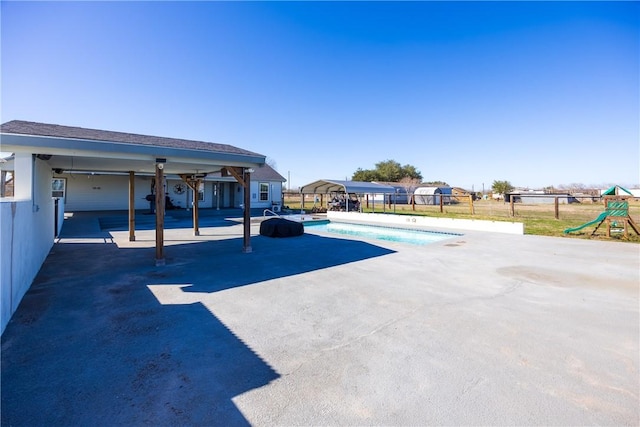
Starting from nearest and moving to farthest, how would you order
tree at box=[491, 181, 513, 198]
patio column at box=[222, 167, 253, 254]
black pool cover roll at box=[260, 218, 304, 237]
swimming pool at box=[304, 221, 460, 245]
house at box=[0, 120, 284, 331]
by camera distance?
house at box=[0, 120, 284, 331] → patio column at box=[222, 167, 253, 254] → black pool cover roll at box=[260, 218, 304, 237] → swimming pool at box=[304, 221, 460, 245] → tree at box=[491, 181, 513, 198]

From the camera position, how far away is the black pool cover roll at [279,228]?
10.6 m

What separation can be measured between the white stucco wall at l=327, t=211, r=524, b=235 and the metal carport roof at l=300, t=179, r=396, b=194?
242 centimetres

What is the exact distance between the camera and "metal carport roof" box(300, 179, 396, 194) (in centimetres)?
2043

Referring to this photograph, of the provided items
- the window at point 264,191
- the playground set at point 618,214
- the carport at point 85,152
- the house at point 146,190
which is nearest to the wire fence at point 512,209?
the playground set at point 618,214

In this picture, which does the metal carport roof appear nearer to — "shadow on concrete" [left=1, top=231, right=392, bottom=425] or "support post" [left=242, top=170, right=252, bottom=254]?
"support post" [left=242, top=170, right=252, bottom=254]

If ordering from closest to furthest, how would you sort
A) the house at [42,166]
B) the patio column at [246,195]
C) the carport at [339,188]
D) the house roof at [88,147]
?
the house at [42,166] → the house roof at [88,147] → the patio column at [246,195] → the carport at [339,188]

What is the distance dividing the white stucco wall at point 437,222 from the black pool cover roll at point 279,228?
23.2 feet

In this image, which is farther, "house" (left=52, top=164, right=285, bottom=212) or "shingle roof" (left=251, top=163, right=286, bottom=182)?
"shingle roof" (left=251, top=163, right=286, bottom=182)

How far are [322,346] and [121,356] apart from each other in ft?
6.54

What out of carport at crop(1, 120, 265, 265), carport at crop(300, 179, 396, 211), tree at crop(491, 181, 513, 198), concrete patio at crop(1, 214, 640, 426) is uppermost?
tree at crop(491, 181, 513, 198)

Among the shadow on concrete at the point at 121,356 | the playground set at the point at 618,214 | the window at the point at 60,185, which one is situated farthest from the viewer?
the window at the point at 60,185

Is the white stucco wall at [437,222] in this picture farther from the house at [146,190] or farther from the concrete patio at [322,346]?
the house at [146,190]

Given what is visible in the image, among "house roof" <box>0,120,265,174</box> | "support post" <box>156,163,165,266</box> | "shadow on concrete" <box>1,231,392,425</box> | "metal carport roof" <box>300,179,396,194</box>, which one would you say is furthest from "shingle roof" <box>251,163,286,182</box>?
"shadow on concrete" <box>1,231,392,425</box>

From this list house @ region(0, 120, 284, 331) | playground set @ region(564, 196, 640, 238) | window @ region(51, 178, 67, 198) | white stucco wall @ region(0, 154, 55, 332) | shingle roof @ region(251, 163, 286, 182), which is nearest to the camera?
white stucco wall @ region(0, 154, 55, 332)
